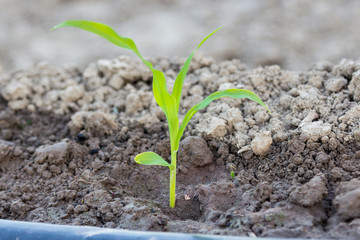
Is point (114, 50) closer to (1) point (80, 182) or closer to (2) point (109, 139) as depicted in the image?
(2) point (109, 139)

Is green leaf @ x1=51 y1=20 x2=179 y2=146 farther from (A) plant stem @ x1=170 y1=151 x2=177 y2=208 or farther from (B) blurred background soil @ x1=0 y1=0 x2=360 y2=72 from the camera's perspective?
(B) blurred background soil @ x1=0 y1=0 x2=360 y2=72

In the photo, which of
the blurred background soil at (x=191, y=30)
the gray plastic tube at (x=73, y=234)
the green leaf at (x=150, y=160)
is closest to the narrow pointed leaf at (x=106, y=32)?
the green leaf at (x=150, y=160)

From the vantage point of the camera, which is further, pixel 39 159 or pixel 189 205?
pixel 39 159

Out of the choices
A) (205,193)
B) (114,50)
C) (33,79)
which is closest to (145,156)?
(205,193)

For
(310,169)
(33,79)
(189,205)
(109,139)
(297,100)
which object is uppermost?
(33,79)

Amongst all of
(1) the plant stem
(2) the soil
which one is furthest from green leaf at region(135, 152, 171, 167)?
(2) the soil

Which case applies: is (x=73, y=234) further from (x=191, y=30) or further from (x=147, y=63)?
(x=191, y=30)
